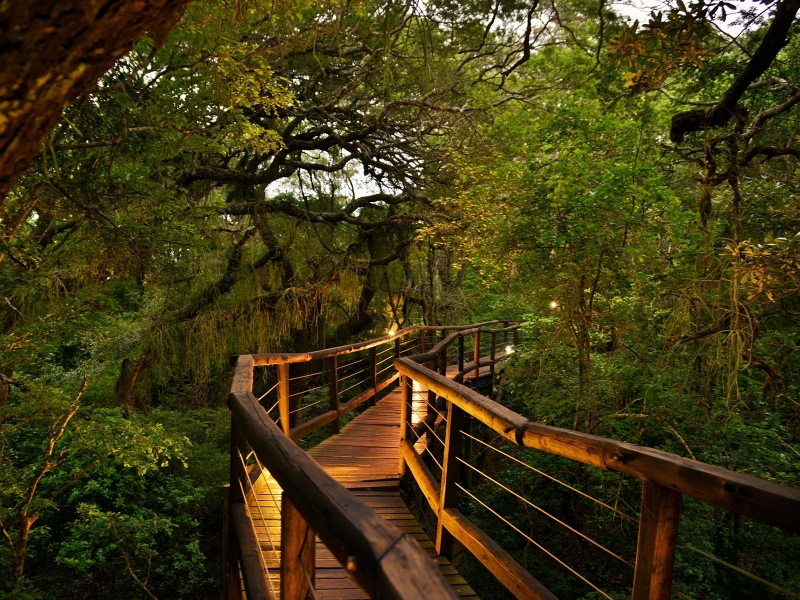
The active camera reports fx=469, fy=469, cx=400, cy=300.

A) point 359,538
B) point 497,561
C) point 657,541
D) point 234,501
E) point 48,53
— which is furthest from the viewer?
point 234,501

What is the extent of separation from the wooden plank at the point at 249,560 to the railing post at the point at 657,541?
4.42 feet

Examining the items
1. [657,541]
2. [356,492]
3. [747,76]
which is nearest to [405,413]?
[356,492]

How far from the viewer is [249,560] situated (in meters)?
2.10

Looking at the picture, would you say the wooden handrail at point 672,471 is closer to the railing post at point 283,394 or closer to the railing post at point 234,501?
the railing post at point 234,501

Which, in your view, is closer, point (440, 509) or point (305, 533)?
point (305, 533)

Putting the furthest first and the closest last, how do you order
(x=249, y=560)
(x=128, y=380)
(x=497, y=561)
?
1. (x=128, y=380)
2. (x=497, y=561)
3. (x=249, y=560)

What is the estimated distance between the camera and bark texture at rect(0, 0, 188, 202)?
99 centimetres

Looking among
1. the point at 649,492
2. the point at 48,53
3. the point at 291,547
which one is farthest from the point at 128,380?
the point at 649,492

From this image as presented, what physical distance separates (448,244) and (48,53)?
9139 millimetres

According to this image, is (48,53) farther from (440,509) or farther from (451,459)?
(440,509)

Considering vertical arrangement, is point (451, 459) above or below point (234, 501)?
above

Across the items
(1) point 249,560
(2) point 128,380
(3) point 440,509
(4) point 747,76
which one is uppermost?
(4) point 747,76

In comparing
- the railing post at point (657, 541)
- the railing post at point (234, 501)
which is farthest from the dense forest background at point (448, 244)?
the railing post at point (234, 501)

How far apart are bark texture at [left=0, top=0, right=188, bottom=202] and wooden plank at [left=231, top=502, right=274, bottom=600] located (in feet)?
5.34
